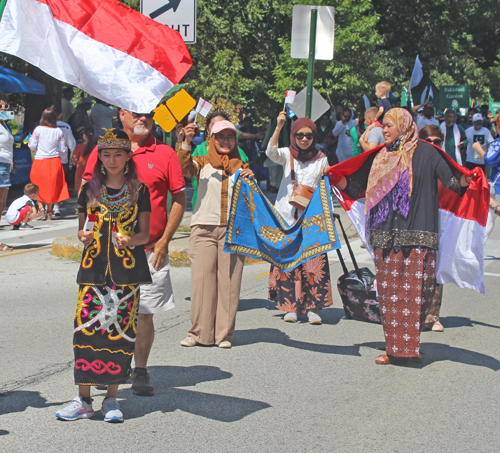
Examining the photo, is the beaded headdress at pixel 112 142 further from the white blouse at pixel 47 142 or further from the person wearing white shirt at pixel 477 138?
the person wearing white shirt at pixel 477 138

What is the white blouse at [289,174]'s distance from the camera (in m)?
7.34

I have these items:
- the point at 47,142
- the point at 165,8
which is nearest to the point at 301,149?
the point at 165,8

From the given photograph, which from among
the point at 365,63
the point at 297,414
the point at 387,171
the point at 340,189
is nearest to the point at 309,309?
the point at 340,189

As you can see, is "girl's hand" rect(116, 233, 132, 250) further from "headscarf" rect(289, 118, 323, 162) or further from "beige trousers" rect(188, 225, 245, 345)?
"headscarf" rect(289, 118, 323, 162)

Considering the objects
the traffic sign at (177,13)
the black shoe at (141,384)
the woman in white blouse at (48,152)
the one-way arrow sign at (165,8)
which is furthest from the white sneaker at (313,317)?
the woman in white blouse at (48,152)

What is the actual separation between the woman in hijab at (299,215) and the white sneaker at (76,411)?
3182mm

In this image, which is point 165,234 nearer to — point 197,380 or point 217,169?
point 197,380

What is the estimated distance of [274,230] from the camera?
6738 mm

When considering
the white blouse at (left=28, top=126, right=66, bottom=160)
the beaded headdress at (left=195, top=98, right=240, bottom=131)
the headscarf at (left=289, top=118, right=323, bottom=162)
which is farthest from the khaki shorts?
the white blouse at (left=28, top=126, right=66, bottom=160)

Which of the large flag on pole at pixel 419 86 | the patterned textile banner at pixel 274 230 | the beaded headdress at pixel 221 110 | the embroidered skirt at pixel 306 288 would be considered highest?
the large flag on pole at pixel 419 86

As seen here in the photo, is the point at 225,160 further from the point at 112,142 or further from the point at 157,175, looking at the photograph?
the point at 112,142

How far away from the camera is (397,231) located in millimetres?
5957

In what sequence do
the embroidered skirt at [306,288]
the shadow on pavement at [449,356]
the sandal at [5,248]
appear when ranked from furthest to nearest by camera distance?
the sandal at [5,248], the embroidered skirt at [306,288], the shadow on pavement at [449,356]

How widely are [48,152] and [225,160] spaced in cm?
829
